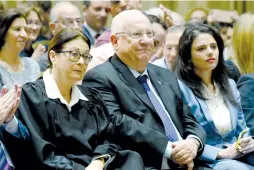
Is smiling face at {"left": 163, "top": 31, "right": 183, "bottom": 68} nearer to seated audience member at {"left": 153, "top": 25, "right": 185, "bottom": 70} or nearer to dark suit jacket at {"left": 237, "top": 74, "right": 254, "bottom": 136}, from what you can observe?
seated audience member at {"left": 153, "top": 25, "right": 185, "bottom": 70}

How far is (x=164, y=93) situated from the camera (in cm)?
331

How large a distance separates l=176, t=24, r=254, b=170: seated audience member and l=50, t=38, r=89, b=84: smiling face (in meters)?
0.75

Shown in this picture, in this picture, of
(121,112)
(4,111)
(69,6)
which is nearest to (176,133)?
(121,112)

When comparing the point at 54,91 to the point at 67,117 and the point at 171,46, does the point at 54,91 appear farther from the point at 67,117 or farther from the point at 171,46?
the point at 171,46

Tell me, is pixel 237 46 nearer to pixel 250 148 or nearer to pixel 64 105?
pixel 250 148

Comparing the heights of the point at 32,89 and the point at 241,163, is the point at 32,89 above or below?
above

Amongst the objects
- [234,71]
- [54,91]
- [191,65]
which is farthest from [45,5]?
[54,91]

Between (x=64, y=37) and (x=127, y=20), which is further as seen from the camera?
(x=127, y=20)

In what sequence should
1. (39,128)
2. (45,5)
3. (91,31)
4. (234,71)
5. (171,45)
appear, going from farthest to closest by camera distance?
1. (45,5)
2. (91,31)
3. (234,71)
4. (171,45)
5. (39,128)

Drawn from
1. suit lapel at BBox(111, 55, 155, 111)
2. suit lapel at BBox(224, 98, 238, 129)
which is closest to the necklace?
suit lapel at BBox(111, 55, 155, 111)

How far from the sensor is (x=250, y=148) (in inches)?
132

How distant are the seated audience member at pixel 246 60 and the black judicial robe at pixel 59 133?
1016mm

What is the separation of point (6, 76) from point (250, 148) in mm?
1533

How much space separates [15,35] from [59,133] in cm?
114
